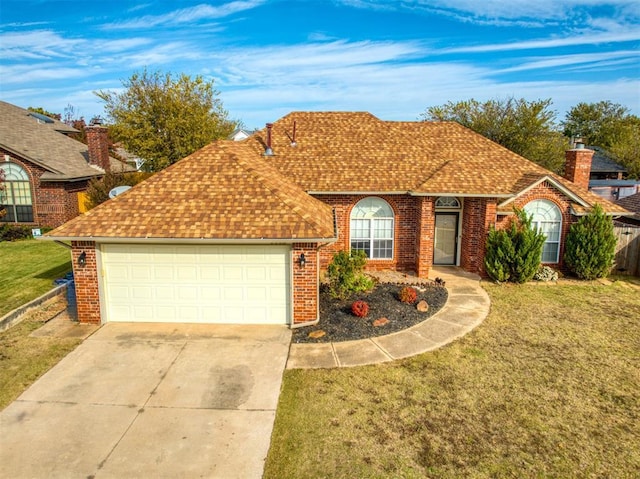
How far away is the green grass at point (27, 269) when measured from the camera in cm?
1320

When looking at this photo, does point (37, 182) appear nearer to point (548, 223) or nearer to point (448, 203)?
point (448, 203)

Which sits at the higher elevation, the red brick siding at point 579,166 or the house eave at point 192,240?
the red brick siding at point 579,166

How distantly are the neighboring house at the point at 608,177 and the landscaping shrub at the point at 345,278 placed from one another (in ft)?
96.8

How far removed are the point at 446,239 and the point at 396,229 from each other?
90.9 inches

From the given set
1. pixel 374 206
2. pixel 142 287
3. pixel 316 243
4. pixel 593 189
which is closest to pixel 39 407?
pixel 142 287

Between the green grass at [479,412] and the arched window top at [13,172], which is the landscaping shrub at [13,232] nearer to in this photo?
the arched window top at [13,172]

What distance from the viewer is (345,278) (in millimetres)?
12414

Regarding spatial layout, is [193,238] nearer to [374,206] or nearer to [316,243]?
[316,243]

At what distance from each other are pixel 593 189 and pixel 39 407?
38.1 metres

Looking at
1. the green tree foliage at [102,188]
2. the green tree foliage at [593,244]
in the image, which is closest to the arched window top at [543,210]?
the green tree foliage at [593,244]

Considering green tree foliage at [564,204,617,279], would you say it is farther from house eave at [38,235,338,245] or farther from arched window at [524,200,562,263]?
house eave at [38,235,338,245]

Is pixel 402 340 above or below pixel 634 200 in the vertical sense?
below

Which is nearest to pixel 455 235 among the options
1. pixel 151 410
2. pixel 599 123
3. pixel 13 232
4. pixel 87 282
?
pixel 87 282

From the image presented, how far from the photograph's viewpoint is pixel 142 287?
37.2ft
